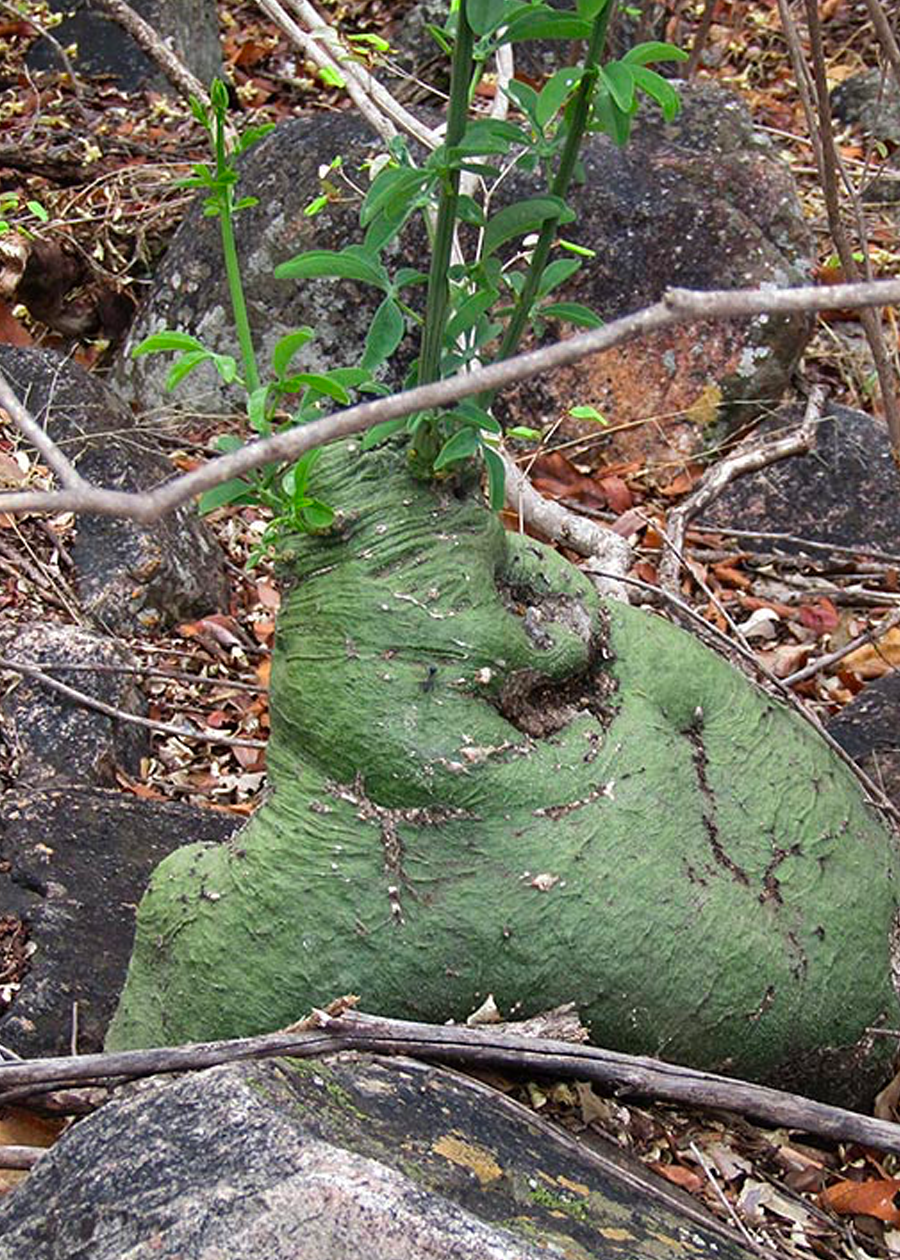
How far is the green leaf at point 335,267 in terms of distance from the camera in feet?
5.66

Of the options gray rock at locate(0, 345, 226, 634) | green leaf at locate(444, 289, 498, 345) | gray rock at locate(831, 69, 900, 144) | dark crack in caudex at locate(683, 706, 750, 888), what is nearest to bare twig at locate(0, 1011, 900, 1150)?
dark crack in caudex at locate(683, 706, 750, 888)

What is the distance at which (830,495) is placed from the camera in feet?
13.9

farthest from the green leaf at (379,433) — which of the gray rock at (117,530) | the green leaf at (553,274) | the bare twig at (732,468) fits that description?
the gray rock at (117,530)

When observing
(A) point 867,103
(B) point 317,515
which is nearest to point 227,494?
(B) point 317,515

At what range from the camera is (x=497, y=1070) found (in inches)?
70.1

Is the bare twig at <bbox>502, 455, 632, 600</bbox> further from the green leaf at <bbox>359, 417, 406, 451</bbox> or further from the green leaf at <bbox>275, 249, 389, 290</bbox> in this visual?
the green leaf at <bbox>275, 249, 389, 290</bbox>

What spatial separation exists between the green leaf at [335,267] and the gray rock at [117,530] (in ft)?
5.81

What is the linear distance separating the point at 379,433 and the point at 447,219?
0.33 meters

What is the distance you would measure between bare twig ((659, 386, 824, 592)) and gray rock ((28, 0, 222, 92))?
3.19 metres

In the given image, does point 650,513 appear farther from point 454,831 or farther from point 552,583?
point 454,831

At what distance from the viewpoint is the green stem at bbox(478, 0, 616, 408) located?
5.24ft

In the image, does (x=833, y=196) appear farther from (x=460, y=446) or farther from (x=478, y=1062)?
(x=478, y=1062)

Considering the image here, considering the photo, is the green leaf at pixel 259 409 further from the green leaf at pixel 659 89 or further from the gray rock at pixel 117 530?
the gray rock at pixel 117 530

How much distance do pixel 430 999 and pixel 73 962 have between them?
75 cm
